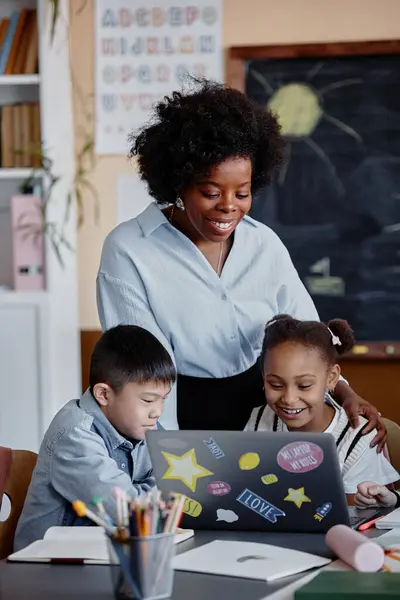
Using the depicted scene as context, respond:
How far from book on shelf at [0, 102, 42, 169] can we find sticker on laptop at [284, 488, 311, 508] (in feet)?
9.12

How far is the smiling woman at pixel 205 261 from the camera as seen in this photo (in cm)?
219

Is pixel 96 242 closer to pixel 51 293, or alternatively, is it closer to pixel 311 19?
pixel 51 293

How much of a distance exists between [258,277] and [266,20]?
2.06m

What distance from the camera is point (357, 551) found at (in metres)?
1.40

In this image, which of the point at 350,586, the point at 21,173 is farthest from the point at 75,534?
the point at 21,173

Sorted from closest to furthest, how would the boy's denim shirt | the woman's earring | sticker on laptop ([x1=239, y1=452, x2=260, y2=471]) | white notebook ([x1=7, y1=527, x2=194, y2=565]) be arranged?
1. white notebook ([x1=7, y1=527, x2=194, y2=565])
2. sticker on laptop ([x1=239, y1=452, x2=260, y2=471])
3. the boy's denim shirt
4. the woman's earring

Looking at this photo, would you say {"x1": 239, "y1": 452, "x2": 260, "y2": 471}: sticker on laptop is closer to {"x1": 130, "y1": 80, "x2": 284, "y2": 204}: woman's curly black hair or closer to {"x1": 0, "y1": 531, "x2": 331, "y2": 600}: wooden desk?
{"x1": 0, "y1": 531, "x2": 331, "y2": 600}: wooden desk

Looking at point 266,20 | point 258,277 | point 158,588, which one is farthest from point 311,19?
point 158,588

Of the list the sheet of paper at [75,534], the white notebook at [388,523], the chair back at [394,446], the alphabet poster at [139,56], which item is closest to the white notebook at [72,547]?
the sheet of paper at [75,534]

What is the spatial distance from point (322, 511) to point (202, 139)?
2.96 feet

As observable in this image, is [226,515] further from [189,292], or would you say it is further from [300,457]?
[189,292]

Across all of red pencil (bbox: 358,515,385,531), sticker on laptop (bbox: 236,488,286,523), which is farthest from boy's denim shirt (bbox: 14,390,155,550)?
red pencil (bbox: 358,515,385,531)

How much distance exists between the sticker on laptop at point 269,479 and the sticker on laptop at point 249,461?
26 mm

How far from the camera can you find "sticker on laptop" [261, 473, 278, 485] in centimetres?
162
